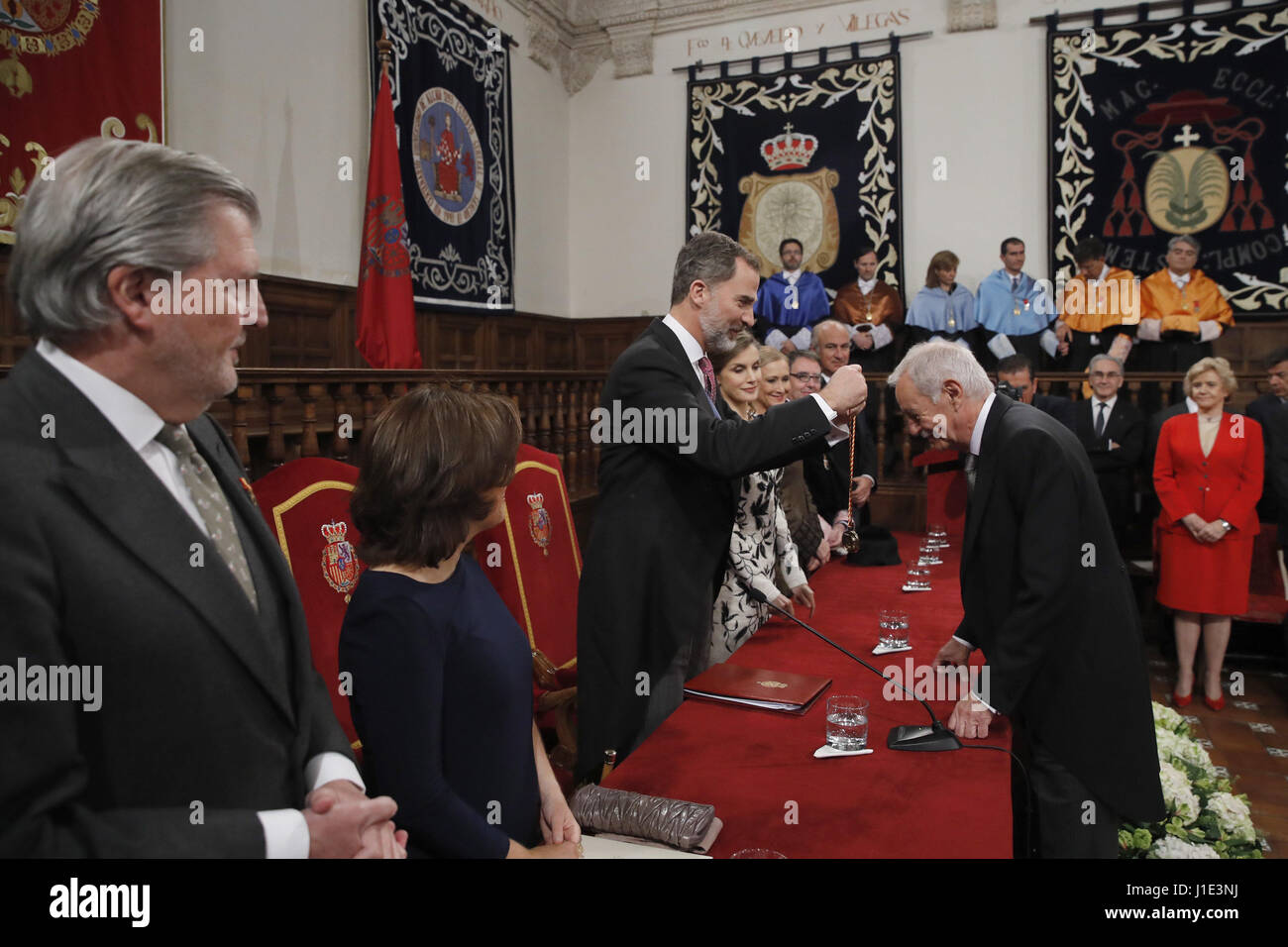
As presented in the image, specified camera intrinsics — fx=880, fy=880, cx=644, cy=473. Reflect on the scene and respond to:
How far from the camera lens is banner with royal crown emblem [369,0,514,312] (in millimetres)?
6445

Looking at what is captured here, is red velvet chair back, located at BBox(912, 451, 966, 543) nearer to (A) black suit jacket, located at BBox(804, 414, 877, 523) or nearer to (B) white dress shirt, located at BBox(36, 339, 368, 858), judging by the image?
(A) black suit jacket, located at BBox(804, 414, 877, 523)

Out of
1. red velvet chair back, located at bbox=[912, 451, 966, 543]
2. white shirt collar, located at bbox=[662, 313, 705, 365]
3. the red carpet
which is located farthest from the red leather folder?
red velvet chair back, located at bbox=[912, 451, 966, 543]

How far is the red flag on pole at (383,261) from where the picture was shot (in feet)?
18.9

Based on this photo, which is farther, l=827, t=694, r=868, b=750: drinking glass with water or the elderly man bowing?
the elderly man bowing

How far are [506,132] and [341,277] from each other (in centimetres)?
253

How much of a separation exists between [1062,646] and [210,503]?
1.73 metres

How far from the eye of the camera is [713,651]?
2.53 metres

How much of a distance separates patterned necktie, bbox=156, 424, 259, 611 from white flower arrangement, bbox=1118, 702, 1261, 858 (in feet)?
7.01

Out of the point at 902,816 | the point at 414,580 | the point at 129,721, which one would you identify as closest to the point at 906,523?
the point at 902,816

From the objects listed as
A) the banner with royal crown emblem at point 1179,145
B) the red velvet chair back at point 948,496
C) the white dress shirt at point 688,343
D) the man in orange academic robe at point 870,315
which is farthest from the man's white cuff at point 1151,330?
the white dress shirt at point 688,343

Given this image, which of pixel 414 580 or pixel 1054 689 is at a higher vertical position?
pixel 414 580

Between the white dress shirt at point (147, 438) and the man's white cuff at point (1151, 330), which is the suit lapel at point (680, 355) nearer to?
the white dress shirt at point (147, 438)
